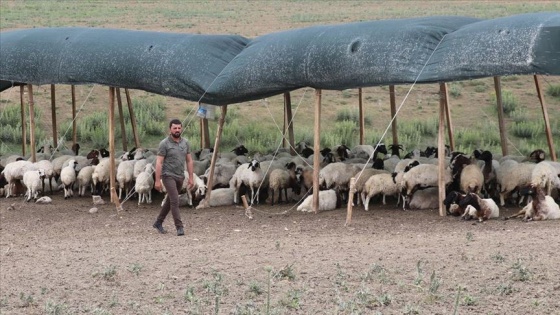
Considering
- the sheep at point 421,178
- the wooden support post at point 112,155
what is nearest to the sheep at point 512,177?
the sheep at point 421,178

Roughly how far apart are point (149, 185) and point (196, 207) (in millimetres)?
1079

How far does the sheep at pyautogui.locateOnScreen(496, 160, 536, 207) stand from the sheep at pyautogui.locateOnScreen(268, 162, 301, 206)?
383 centimetres

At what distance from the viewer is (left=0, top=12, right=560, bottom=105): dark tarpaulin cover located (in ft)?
53.6

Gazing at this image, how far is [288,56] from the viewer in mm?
18672

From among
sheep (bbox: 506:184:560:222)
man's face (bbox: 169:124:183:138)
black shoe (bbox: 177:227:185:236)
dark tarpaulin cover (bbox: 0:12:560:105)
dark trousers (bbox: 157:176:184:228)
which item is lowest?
black shoe (bbox: 177:227:185:236)

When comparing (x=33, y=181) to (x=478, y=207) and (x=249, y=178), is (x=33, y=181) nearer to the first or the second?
(x=249, y=178)

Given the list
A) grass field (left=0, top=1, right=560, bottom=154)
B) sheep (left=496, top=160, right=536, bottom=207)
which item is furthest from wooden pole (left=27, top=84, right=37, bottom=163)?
sheep (left=496, top=160, right=536, bottom=207)

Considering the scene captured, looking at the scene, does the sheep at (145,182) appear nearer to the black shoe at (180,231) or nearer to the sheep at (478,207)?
the black shoe at (180,231)

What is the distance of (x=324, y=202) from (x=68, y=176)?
5.79 meters

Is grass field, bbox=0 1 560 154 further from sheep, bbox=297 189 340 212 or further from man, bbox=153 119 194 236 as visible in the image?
man, bbox=153 119 194 236

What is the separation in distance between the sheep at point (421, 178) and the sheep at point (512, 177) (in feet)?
2.99

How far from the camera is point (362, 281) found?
1184 centimetres

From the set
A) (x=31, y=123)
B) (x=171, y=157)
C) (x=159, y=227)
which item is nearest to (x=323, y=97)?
(x=31, y=123)

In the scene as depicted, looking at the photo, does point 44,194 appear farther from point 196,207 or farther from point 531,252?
point 531,252
